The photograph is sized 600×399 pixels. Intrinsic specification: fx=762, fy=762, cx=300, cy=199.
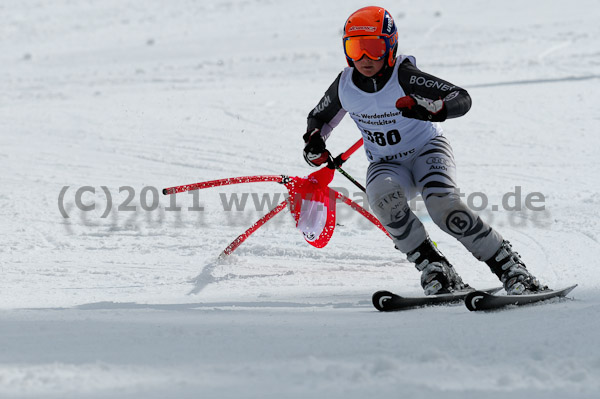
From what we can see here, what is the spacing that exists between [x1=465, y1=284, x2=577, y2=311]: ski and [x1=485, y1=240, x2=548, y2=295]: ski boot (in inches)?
2.6

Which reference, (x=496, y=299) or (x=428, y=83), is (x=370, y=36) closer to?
(x=428, y=83)

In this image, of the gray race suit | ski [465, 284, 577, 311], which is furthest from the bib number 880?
ski [465, 284, 577, 311]

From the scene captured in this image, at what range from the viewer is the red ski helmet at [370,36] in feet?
14.4

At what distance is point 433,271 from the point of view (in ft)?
13.9

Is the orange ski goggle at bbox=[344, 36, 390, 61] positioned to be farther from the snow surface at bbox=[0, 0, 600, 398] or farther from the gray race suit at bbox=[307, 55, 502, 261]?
the snow surface at bbox=[0, 0, 600, 398]

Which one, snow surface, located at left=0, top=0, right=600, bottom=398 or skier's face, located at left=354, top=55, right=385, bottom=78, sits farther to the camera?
skier's face, located at left=354, top=55, right=385, bottom=78

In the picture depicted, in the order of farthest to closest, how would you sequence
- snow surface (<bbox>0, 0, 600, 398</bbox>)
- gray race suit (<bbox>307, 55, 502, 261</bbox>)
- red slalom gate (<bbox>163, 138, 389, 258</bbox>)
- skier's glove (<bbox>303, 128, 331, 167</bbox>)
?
red slalom gate (<bbox>163, 138, 389, 258</bbox>), skier's glove (<bbox>303, 128, 331, 167</bbox>), gray race suit (<bbox>307, 55, 502, 261</bbox>), snow surface (<bbox>0, 0, 600, 398</bbox>)

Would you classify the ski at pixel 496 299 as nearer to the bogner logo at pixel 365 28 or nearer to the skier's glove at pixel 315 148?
the skier's glove at pixel 315 148

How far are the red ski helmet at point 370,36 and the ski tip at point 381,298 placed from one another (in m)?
1.38

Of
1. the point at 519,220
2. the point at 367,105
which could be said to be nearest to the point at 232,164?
the point at 519,220

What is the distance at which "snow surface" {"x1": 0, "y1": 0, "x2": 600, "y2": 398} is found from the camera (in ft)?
8.93

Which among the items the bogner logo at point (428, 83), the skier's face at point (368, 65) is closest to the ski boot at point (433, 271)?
the bogner logo at point (428, 83)

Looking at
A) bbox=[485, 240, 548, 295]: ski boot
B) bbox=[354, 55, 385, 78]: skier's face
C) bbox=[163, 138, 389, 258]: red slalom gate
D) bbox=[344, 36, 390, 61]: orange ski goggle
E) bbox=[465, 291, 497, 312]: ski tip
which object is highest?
bbox=[344, 36, 390, 61]: orange ski goggle

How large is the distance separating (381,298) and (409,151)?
104 cm
